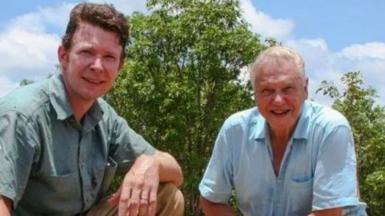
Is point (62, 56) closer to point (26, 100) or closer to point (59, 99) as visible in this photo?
point (59, 99)

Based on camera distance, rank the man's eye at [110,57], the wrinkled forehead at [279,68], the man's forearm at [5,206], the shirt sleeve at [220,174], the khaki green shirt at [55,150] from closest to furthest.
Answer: the man's forearm at [5,206] < the khaki green shirt at [55,150] < the man's eye at [110,57] < the wrinkled forehead at [279,68] < the shirt sleeve at [220,174]

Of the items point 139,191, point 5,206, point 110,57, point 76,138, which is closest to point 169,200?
point 139,191

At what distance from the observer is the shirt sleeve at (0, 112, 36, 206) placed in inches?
142

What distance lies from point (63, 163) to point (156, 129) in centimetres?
1363

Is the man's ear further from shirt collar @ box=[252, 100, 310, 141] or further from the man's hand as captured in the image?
shirt collar @ box=[252, 100, 310, 141]

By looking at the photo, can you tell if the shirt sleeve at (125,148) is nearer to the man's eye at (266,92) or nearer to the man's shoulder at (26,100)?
the man's shoulder at (26,100)

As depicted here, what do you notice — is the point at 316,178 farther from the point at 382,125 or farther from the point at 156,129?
the point at 156,129

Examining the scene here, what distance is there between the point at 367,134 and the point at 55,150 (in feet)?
38.9

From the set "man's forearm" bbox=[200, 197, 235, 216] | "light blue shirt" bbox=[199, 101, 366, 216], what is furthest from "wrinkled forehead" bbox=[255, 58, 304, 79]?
"man's forearm" bbox=[200, 197, 235, 216]

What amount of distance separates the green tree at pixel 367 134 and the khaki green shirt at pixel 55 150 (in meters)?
9.72

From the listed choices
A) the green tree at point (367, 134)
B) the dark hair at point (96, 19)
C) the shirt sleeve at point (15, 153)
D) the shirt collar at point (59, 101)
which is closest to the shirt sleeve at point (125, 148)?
the shirt collar at point (59, 101)

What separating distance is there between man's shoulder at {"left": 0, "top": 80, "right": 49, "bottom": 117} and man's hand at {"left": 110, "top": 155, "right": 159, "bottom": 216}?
60 centimetres

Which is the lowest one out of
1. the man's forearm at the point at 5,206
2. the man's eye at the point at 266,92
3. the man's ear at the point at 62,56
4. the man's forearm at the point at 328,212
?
the man's forearm at the point at 5,206

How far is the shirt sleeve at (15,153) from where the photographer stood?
3.61 metres
